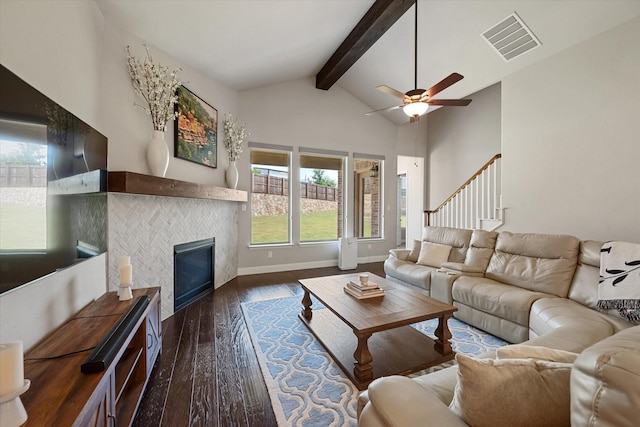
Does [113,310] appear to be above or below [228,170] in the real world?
below

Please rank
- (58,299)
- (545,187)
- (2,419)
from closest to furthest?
1. (2,419)
2. (58,299)
3. (545,187)

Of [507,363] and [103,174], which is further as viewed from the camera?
[103,174]

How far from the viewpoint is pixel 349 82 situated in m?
5.42

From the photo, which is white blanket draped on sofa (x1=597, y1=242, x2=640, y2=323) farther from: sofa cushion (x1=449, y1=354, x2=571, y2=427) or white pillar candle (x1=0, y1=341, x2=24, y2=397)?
white pillar candle (x1=0, y1=341, x2=24, y2=397)

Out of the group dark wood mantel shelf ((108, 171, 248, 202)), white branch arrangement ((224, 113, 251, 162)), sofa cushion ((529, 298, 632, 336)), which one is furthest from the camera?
white branch arrangement ((224, 113, 251, 162))

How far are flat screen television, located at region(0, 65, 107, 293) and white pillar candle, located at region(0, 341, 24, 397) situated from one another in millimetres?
329

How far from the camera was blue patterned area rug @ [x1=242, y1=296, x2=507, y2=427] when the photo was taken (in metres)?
1.61

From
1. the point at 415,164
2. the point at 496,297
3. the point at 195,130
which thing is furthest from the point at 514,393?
the point at 415,164

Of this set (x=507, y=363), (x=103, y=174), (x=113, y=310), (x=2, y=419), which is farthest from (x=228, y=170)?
(x=507, y=363)

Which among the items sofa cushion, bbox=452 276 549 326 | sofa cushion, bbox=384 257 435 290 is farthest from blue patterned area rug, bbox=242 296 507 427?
sofa cushion, bbox=384 257 435 290

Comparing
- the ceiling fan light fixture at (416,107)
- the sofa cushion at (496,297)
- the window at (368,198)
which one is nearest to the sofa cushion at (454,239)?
the sofa cushion at (496,297)

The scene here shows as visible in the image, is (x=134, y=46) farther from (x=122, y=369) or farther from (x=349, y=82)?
(x=349, y=82)

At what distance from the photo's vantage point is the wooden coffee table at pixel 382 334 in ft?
6.07

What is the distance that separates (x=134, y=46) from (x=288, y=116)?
2.76 metres
